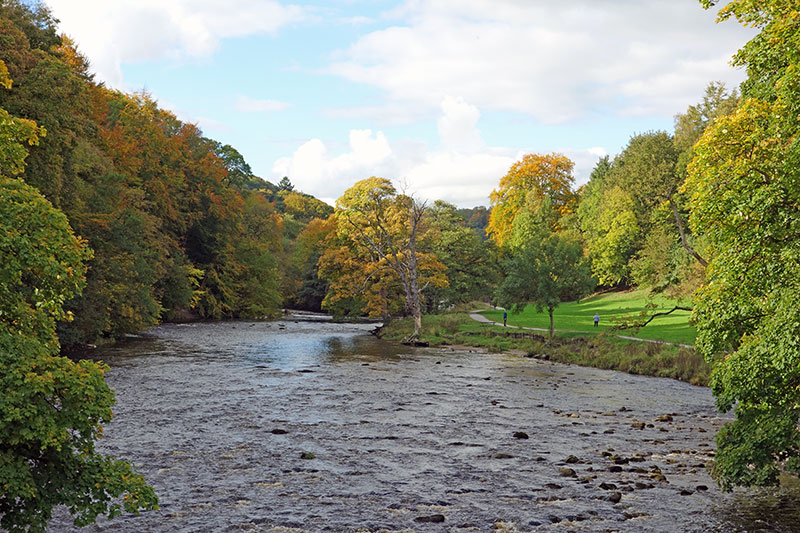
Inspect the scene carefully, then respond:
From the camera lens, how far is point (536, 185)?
91.2 meters

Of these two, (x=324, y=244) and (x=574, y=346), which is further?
(x=324, y=244)

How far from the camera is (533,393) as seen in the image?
23859 millimetres

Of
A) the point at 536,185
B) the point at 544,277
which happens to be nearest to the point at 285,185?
the point at 536,185

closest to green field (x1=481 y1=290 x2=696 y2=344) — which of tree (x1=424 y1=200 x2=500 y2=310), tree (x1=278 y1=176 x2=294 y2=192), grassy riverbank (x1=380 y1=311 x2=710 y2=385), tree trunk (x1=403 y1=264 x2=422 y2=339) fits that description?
grassy riverbank (x1=380 y1=311 x2=710 y2=385)

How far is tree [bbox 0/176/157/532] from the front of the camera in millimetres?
7062

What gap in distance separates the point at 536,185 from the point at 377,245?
44.7 meters

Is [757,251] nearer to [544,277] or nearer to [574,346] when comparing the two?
[574,346]

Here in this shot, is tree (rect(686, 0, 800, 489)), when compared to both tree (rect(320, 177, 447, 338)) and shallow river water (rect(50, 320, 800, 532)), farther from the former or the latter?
tree (rect(320, 177, 447, 338))

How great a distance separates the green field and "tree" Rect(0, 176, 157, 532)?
22.5 metres

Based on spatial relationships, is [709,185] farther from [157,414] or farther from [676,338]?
[676,338]

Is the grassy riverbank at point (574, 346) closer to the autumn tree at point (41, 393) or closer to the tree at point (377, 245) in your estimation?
the tree at point (377, 245)

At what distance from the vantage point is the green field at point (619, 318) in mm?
35562

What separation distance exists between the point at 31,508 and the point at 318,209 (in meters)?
131

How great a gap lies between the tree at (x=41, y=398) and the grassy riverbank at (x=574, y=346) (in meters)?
23.9
